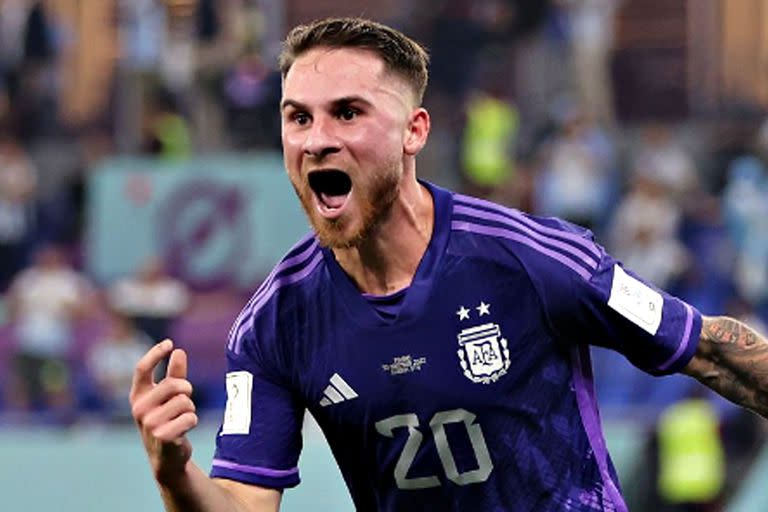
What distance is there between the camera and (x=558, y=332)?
4602 mm

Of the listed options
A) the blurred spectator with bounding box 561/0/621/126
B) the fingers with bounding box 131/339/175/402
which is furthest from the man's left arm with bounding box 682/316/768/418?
the blurred spectator with bounding box 561/0/621/126

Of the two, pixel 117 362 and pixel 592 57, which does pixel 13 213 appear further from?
pixel 592 57

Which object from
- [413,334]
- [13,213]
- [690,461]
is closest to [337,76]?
[413,334]

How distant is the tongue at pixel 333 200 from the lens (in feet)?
14.6

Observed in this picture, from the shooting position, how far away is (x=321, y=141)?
173 inches

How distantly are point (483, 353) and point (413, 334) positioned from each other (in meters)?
0.19

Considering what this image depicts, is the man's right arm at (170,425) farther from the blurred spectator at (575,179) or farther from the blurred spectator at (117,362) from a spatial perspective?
the blurred spectator at (575,179)

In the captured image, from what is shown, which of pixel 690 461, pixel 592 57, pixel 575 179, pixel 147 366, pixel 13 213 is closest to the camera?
pixel 147 366

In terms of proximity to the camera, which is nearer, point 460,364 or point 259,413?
point 460,364

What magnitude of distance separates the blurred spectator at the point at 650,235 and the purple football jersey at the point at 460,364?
342 inches

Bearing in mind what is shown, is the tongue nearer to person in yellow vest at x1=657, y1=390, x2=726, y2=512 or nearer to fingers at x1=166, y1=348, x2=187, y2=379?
fingers at x1=166, y1=348, x2=187, y2=379

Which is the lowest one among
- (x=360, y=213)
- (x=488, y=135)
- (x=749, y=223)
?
(x=749, y=223)

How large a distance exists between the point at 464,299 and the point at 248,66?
10.7 metres

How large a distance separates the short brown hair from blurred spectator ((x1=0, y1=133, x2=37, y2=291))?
11294 mm
